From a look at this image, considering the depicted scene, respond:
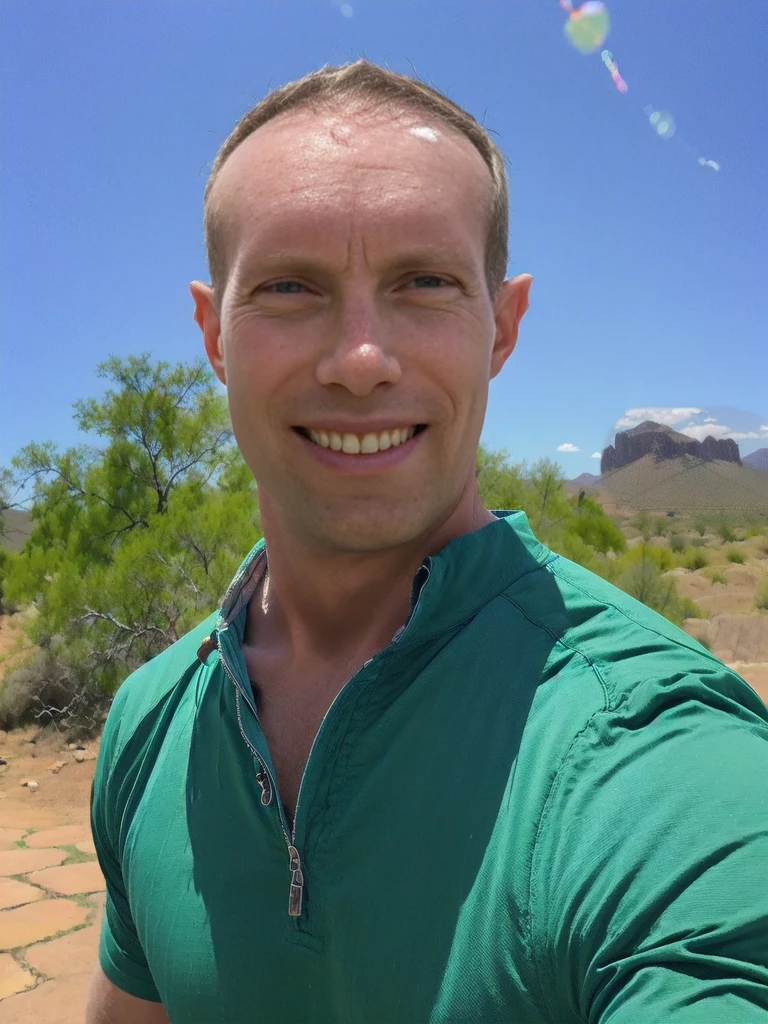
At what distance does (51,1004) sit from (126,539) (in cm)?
888

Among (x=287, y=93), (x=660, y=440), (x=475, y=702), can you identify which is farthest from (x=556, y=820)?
(x=660, y=440)

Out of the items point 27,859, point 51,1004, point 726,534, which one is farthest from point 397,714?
point 726,534

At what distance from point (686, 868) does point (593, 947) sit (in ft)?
0.43

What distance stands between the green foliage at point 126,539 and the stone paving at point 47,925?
4.24 metres

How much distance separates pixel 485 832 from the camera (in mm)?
1006

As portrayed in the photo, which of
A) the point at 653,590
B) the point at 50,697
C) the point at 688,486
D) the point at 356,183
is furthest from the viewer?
the point at 688,486

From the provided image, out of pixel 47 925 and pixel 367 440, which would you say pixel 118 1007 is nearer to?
pixel 367 440

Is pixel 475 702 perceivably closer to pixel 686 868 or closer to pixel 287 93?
pixel 686 868

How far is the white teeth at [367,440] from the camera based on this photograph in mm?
1397

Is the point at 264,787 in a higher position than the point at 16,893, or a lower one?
higher

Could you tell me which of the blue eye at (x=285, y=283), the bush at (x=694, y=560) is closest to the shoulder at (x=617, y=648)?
the blue eye at (x=285, y=283)

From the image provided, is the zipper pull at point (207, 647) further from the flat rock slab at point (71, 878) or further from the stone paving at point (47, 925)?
the flat rock slab at point (71, 878)

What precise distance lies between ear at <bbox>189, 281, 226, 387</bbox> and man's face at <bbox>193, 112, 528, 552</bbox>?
253 mm

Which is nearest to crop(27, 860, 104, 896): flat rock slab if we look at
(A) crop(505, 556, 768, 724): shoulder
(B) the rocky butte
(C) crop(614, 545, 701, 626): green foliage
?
(A) crop(505, 556, 768, 724): shoulder
